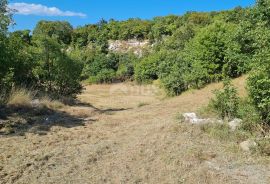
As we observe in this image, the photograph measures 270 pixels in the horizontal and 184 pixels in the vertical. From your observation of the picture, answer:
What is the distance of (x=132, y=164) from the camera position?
23.9ft

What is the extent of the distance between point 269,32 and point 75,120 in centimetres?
596

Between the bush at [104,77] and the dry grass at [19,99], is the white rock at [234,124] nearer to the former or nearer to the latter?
the dry grass at [19,99]

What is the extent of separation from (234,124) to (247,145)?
154cm

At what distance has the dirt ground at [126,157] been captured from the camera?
6547 millimetres

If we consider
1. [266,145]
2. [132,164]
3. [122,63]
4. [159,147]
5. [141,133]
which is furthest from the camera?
[122,63]

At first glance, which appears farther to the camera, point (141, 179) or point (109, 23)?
point (109, 23)

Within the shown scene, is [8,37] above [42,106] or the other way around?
above

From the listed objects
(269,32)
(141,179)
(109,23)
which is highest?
(109,23)

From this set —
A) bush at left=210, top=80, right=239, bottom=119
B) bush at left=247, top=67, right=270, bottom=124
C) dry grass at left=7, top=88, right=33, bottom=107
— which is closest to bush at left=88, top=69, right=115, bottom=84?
dry grass at left=7, top=88, right=33, bottom=107

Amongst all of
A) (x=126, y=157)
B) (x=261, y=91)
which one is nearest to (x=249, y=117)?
(x=261, y=91)

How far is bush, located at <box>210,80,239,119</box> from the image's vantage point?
10328 mm

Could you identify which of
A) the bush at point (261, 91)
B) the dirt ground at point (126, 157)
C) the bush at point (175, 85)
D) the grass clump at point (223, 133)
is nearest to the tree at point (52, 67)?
the dirt ground at point (126, 157)

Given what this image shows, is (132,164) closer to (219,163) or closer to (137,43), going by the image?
(219,163)

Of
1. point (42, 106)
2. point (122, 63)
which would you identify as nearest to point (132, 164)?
point (42, 106)
